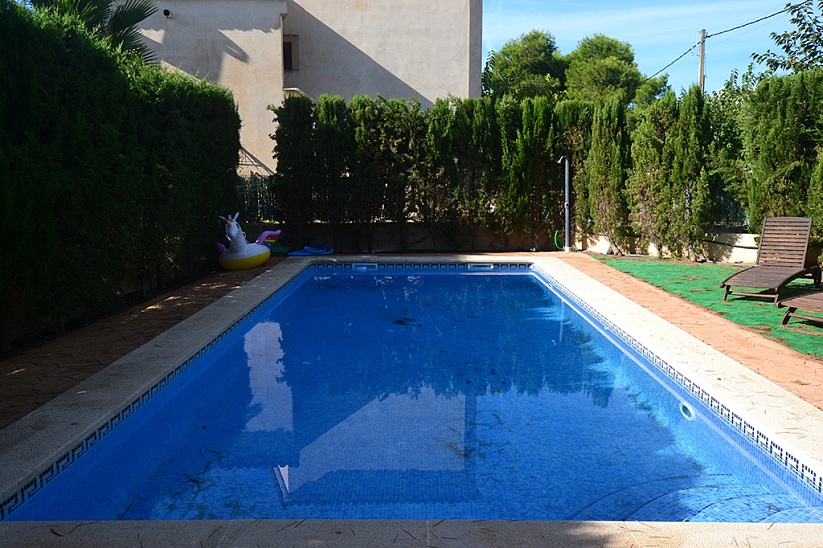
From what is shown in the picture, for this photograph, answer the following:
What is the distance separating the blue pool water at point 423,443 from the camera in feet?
13.5

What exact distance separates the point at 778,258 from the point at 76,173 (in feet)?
31.6

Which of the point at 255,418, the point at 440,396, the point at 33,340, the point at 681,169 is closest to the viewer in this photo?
the point at 255,418

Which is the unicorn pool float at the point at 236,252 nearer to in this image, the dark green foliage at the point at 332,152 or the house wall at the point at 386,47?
the dark green foliage at the point at 332,152

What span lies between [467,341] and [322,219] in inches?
336

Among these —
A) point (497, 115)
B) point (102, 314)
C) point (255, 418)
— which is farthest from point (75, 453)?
point (497, 115)

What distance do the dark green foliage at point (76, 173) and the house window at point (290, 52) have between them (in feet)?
44.6

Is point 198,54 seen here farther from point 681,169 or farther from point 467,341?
point 467,341

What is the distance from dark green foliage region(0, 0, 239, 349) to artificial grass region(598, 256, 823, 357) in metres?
7.71

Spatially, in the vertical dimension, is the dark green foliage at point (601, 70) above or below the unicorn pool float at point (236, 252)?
above

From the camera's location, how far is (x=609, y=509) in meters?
4.09

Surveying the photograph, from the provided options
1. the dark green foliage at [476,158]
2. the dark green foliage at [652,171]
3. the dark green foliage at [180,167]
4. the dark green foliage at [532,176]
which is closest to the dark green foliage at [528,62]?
the dark green foliage at [532,176]

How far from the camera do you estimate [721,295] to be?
9969 mm

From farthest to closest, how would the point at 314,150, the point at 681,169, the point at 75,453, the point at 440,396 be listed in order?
the point at 314,150
the point at 681,169
the point at 440,396
the point at 75,453

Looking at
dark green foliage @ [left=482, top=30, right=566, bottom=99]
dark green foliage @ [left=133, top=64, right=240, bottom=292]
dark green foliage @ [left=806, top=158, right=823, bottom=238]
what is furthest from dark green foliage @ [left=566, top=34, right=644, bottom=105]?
dark green foliage @ [left=133, top=64, right=240, bottom=292]
